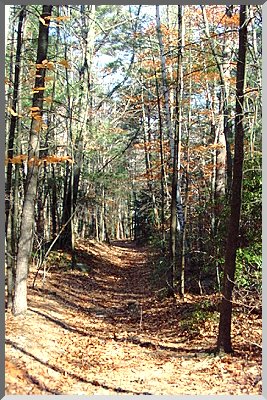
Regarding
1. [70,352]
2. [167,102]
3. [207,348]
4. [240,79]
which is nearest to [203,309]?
[207,348]

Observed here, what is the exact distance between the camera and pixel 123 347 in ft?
23.7

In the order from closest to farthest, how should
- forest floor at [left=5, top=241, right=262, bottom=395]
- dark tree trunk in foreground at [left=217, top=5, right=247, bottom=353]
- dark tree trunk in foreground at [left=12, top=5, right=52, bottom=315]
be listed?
forest floor at [left=5, top=241, right=262, bottom=395] < dark tree trunk in foreground at [left=217, top=5, right=247, bottom=353] < dark tree trunk in foreground at [left=12, top=5, right=52, bottom=315]

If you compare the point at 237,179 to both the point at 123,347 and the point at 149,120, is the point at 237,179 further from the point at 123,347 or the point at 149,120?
the point at 149,120

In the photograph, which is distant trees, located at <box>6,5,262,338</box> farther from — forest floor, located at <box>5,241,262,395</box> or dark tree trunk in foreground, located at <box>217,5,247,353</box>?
forest floor, located at <box>5,241,262,395</box>

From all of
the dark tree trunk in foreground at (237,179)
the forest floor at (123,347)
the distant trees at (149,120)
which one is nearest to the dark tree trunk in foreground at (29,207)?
the distant trees at (149,120)

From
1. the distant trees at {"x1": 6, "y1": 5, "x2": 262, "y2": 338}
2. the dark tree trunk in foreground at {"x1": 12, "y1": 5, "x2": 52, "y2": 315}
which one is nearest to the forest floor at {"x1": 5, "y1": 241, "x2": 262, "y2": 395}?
the dark tree trunk in foreground at {"x1": 12, "y1": 5, "x2": 52, "y2": 315}

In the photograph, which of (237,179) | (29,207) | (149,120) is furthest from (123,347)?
(149,120)

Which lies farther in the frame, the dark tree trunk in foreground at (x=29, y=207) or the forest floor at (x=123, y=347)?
the dark tree trunk in foreground at (x=29, y=207)

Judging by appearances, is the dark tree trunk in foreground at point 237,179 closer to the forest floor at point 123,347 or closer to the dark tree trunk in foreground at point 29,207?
the forest floor at point 123,347

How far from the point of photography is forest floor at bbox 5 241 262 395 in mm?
5434

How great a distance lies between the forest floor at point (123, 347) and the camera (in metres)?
5.43

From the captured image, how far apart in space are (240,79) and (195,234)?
680 cm

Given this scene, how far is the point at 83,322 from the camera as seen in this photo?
8672 millimetres

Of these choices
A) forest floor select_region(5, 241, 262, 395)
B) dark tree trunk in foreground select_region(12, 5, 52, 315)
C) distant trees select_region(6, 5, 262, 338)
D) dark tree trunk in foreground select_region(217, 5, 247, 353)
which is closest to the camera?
forest floor select_region(5, 241, 262, 395)
